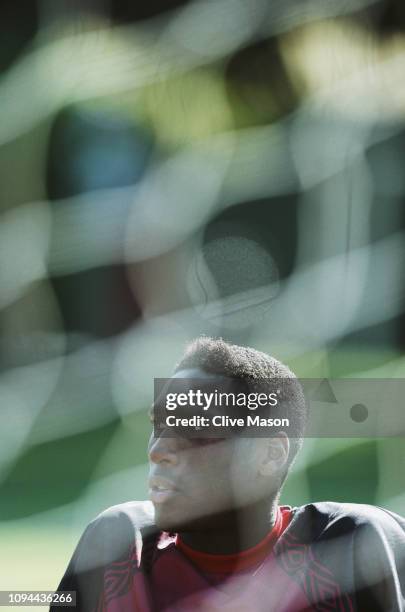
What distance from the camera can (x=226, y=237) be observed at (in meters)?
3.11

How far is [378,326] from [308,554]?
2.66 metres

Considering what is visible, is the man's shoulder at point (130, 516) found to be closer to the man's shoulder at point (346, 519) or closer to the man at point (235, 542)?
the man at point (235, 542)

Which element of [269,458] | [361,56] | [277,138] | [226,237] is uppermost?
[361,56]

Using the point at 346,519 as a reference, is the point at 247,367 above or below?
above

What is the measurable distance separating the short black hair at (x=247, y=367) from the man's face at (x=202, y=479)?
14 millimetres

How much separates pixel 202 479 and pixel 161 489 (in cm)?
3

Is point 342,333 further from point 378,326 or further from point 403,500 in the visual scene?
point 403,500

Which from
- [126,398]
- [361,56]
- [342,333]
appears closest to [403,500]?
[126,398]

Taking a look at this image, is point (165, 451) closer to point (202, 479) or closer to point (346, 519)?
point (202, 479)

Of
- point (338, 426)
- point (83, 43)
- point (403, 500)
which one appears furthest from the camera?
point (83, 43)

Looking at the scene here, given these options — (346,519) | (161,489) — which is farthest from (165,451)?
(346,519)

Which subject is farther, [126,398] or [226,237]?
[226,237]

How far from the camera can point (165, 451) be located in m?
0.66

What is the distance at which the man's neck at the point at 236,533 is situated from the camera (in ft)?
2.17
